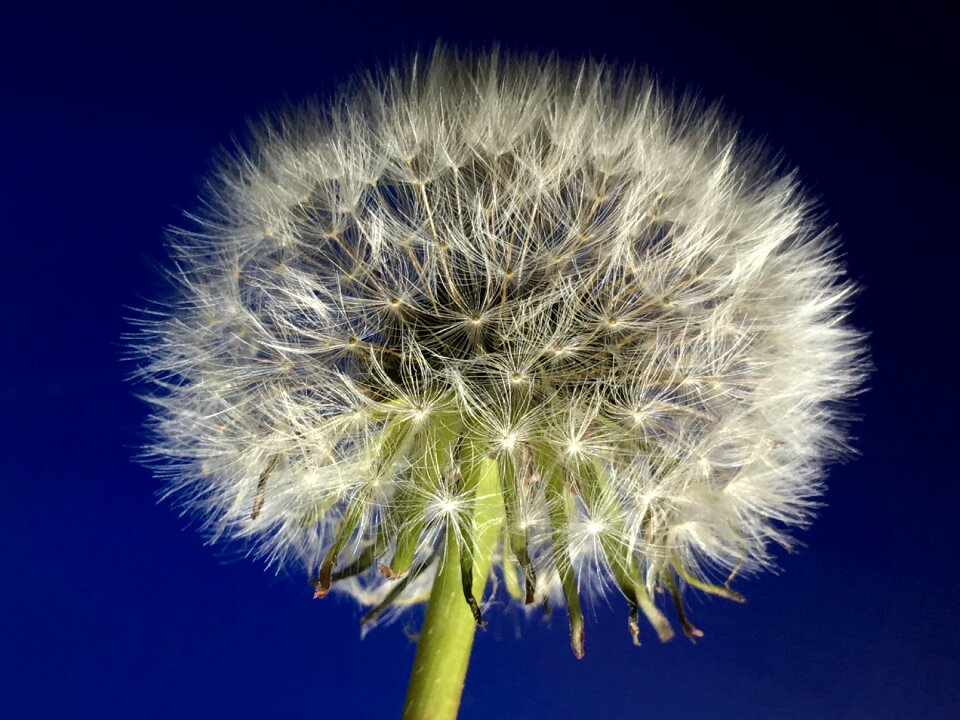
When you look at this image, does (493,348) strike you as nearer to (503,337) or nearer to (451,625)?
(503,337)

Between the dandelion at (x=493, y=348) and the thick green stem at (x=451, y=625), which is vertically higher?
the dandelion at (x=493, y=348)

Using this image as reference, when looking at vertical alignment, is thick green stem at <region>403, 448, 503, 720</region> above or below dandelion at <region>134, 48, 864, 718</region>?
below

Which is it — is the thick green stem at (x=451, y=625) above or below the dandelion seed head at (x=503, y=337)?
below

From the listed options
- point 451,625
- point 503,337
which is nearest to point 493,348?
point 503,337

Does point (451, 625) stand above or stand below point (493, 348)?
below

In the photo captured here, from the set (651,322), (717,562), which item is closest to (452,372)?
(651,322)
